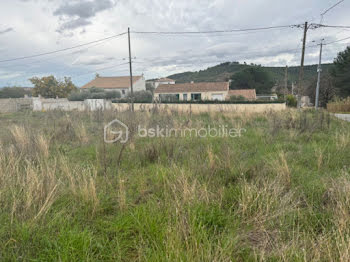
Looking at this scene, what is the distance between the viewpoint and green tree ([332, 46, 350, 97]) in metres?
28.2

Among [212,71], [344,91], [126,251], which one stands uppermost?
[212,71]

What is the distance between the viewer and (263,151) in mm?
4559

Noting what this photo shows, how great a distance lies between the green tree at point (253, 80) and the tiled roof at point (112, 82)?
2420 centimetres

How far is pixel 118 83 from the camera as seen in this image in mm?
48844

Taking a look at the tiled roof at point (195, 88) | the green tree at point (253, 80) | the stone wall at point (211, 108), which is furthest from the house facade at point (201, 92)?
the stone wall at point (211, 108)

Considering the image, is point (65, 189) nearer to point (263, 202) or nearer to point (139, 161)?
point (139, 161)

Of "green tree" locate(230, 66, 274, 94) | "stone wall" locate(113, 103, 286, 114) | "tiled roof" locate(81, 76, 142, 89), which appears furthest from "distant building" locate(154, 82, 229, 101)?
"green tree" locate(230, 66, 274, 94)

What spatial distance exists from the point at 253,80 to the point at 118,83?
3316cm

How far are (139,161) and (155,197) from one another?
154cm

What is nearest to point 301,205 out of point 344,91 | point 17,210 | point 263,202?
point 263,202

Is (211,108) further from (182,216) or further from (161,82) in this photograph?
(161,82)
